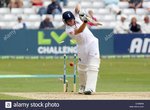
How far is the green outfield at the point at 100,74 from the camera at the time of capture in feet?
73.4

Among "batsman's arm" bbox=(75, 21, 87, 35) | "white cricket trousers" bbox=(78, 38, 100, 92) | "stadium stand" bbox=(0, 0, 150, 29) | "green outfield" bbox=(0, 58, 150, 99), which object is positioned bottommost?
"green outfield" bbox=(0, 58, 150, 99)

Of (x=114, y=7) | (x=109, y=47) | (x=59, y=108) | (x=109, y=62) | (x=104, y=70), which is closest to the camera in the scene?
(x=59, y=108)

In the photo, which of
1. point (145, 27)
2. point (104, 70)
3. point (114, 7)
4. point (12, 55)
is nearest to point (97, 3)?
point (114, 7)

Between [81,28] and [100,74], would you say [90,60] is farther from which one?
[100,74]

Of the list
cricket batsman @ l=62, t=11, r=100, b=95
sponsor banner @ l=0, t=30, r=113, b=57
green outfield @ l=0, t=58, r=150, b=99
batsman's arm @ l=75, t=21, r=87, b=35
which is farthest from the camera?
sponsor banner @ l=0, t=30, r=113, b=57

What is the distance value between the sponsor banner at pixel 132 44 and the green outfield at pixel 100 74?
576mm

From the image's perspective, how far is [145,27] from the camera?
35219 millimetres

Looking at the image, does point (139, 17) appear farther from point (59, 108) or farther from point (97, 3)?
point (59, 108)

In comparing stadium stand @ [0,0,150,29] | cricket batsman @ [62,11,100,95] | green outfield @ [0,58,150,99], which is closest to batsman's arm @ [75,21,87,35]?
cricket batsman @ [62,11,100,95]

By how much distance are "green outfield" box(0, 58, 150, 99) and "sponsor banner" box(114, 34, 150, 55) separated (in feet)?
1.89

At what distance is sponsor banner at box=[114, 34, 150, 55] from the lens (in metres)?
34.0

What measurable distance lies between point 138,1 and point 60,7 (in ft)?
14.6

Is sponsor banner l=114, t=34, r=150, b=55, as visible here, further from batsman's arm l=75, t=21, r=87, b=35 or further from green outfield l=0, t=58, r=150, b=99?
batsman's arm l=75, t=21, r=87, b=35

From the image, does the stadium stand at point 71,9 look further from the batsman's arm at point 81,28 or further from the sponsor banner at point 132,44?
the batsman's arm at point 81,28
